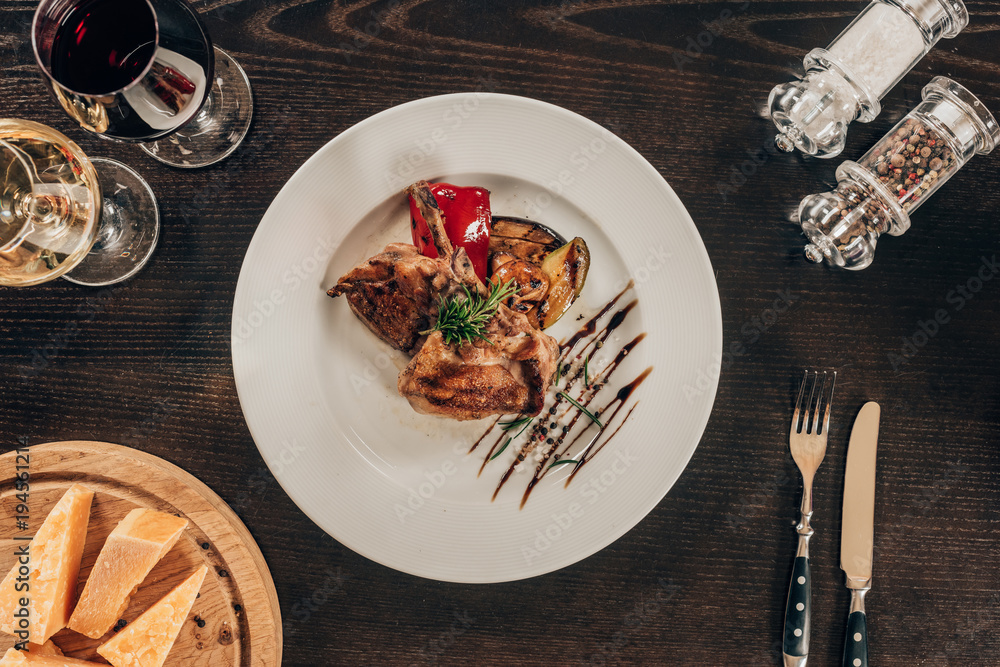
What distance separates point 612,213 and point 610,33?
66 cm

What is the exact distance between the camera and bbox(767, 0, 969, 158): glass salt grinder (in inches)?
71.2

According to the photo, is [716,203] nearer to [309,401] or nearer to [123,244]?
[309,401]

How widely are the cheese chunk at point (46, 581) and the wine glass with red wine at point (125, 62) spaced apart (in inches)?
45.8

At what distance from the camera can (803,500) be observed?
76.7 inches

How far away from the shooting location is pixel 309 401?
1855 millimetres

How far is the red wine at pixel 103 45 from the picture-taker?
1.47 meters

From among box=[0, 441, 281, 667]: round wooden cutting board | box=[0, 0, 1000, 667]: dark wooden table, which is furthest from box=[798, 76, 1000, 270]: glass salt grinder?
box=[0, 441, 281, 667]: round wooden cutting board

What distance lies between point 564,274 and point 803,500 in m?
1.16

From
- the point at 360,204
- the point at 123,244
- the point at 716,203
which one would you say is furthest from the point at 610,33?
the point at 123,244

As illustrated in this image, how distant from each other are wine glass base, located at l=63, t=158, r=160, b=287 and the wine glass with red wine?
42 centimetres

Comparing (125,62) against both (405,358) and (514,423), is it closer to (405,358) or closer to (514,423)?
(405,358)

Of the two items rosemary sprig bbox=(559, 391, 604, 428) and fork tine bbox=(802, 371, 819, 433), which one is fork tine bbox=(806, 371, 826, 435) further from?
rosemary sprig bbox=(559, 391, 604, 428)

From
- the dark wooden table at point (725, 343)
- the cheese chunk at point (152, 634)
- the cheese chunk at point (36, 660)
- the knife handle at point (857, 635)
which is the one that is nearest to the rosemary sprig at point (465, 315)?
the dark wooden table at point (725, 343)

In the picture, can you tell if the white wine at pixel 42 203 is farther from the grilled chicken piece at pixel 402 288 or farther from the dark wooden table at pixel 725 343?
the grilled chicken piece at pixel 402 288
